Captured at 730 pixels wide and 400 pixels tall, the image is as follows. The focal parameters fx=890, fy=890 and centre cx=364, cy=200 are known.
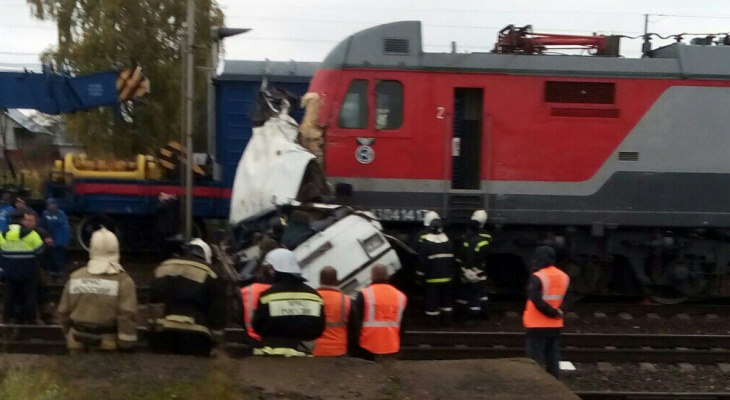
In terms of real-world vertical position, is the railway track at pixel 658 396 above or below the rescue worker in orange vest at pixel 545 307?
below

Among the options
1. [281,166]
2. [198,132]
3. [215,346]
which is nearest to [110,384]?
[215,346]

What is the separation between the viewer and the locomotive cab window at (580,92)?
12039mm

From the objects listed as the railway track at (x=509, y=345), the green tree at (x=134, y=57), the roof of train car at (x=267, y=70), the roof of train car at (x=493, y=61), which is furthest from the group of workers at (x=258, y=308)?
the green tree at (x=134, y=57)

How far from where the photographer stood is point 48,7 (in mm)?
Result: 26156

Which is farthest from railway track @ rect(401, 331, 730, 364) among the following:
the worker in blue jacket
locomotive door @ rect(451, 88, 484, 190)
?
the worker in blue jacket

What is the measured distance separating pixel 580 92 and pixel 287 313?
278 inches

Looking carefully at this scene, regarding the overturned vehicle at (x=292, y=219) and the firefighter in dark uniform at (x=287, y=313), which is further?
the overturned vehicle at (x=292, y=219)

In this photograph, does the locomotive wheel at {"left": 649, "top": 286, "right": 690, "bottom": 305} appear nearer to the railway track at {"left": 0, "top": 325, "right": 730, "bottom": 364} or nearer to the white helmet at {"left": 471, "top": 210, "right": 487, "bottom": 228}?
the railway track at {"left": 0, "top": 325, "right": 730, "bottom": 364}

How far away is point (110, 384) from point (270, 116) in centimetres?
702

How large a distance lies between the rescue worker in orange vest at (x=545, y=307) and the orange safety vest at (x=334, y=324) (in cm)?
194

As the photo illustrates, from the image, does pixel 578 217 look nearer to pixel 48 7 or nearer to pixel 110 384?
pixel 110 384

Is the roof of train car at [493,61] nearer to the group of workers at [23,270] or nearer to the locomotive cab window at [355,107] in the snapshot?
the locomotive cab window at [355,107]

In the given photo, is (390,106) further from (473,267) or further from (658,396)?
(658,396)

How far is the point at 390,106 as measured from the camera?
39.1ft
